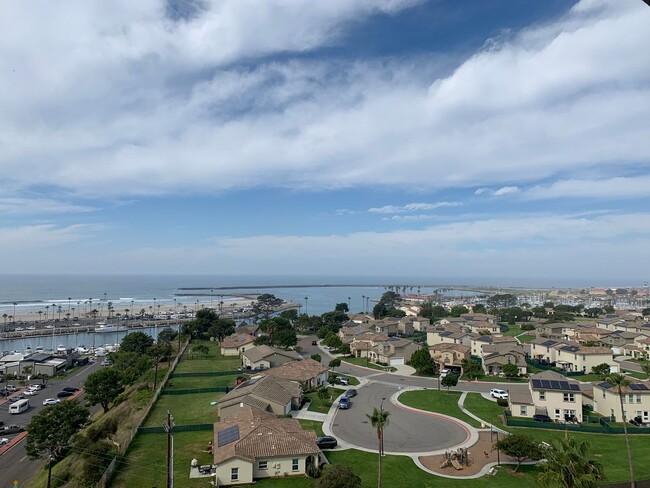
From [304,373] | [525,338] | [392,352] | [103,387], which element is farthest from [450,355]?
[103,387]

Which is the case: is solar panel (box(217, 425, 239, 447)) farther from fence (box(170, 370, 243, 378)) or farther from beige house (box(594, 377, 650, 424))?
beige house (box(594, 377, 650, 424))

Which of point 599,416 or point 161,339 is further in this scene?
point 161,339

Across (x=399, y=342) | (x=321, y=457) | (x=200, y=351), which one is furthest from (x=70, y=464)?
(x=399, y=342)

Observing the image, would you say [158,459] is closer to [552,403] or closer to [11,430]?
[11,430]

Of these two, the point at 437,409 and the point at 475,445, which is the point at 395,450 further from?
the point at 437,409

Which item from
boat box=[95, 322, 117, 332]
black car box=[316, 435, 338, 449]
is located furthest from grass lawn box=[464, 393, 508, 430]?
boat box=[95, 322, 117, 332]

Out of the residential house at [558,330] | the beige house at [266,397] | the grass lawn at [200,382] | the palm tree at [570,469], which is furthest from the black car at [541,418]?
the residential house at [558,330]
